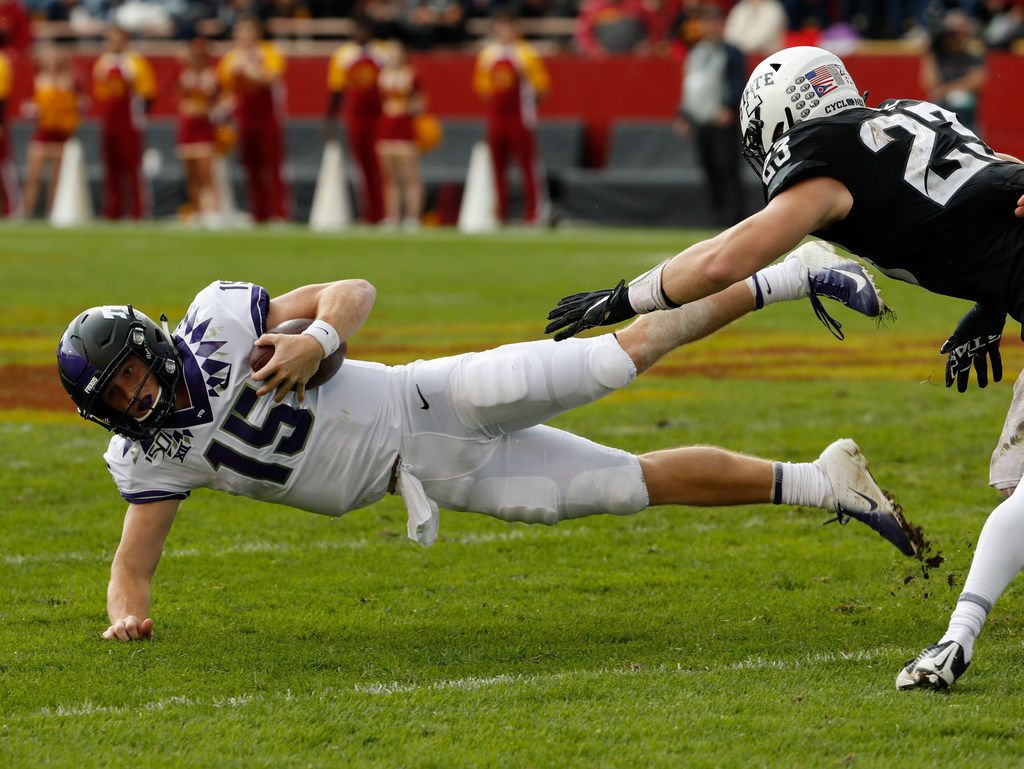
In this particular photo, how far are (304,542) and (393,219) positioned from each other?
1394cm

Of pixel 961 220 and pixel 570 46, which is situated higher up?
pixel 961 220

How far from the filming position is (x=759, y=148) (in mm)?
3959

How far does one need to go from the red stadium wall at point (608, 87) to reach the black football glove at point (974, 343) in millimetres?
13457

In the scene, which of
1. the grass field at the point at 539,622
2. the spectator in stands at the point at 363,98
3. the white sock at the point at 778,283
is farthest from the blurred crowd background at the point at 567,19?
the white sock at the point at 778,283

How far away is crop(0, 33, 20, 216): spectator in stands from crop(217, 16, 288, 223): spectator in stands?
3817 millimetres

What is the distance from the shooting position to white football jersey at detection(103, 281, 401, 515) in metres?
4.04

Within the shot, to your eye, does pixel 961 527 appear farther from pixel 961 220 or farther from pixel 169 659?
pixel 169 659

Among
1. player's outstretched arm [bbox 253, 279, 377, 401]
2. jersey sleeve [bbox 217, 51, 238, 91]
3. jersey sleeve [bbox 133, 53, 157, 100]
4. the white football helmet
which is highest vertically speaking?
the white football helmet

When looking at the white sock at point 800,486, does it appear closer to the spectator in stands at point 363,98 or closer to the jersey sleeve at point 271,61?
the spectator in stands at point 363,98

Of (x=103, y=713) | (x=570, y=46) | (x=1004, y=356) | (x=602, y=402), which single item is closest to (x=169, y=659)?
(x=103, y=713)

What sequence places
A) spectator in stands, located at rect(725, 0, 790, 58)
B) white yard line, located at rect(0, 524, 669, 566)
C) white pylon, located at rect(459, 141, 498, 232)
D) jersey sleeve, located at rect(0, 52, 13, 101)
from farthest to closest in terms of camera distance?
1. jersey sleeve, located at rect(0, 52, 13, 101)
2. white pylon, located at rect(459, 141, 498, 232)
3. spectator in stands, located at rect(725, 0, 790, 58)
4. white yard line, located at rect(0, 524, 669, 566)

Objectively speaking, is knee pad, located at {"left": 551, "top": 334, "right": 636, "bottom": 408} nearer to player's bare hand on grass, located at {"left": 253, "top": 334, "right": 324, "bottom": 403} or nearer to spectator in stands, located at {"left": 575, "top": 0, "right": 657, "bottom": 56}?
player's bare hand on grass, located at {"left": 253, "top": 334, "right": 324, "bottom": 403}

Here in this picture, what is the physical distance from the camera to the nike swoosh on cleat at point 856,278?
4219mm

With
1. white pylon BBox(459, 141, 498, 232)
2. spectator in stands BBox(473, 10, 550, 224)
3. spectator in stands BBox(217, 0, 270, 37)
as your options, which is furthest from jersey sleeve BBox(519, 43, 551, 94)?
spectator in stands BBox(217, 0, 270, 37)
